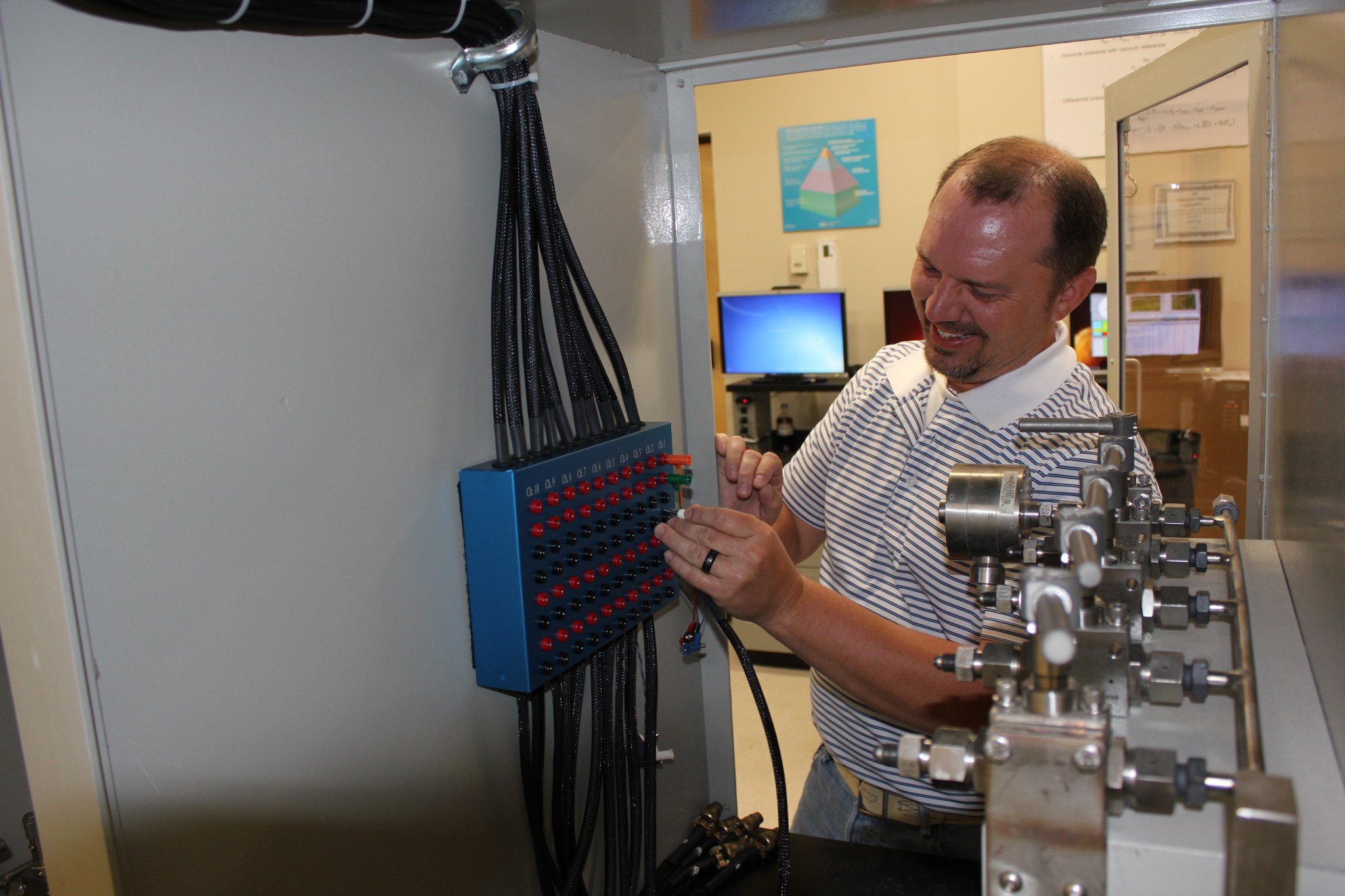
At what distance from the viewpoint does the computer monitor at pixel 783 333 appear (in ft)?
12.0

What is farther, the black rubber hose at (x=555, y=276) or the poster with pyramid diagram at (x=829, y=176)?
the poster with pyramid diagram at (x=829, y=176)

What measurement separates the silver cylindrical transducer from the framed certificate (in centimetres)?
205

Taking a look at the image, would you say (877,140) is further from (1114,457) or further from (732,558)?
(1114,457)

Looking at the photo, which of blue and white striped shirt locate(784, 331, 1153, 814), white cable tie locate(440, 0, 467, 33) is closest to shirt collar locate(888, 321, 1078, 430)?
blue and white striped shirt locate(784, 331, 1153, 814)

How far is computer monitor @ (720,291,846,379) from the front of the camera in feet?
12.0

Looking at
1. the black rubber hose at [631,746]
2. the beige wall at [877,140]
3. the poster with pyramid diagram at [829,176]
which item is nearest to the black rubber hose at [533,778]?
the black rubber hose at [631,746]

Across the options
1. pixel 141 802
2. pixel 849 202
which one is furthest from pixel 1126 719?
pixel 849 202

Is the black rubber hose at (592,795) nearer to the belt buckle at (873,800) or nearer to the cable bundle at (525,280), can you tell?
the cable bundle at (525,280)

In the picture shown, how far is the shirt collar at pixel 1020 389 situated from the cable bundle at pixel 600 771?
0.57 metres

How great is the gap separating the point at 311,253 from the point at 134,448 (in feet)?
0.71

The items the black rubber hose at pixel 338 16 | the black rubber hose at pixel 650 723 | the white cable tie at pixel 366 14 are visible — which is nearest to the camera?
the black rubber hose at pixel 338 16

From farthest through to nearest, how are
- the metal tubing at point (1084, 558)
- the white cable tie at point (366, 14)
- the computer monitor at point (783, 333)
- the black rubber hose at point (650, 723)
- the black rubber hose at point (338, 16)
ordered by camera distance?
the computer monitor at point (783, 333) < the black rubber hose at point (650, 723) < the white cable tie at point (366, 14) < the black rubber hose at point (338, 16) < the metal tubing at point (1084, 558)

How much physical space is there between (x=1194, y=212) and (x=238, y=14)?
2573 millimetres

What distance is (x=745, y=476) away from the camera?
145 cm
